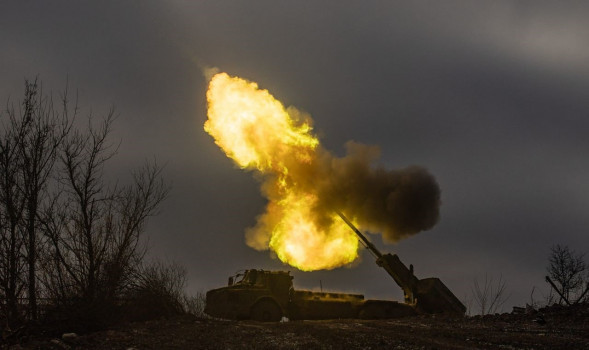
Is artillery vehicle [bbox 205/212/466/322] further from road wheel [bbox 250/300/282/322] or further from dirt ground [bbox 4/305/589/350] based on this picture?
dirt ground [bbox 4/305/589/350]

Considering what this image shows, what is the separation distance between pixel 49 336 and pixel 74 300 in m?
2.02

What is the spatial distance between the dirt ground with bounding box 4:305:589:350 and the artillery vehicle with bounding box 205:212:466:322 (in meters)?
3.10

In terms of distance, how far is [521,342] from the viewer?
14211 millimetres

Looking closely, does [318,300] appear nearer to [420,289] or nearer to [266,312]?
[266,312]

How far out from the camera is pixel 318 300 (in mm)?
24969

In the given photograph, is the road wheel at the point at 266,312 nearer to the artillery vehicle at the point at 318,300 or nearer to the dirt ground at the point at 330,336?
the artillery vehicle at the point at 318,300

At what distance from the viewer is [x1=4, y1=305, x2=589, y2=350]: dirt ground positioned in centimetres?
1368

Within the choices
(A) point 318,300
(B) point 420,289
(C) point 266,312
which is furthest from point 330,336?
(B) point 420,289

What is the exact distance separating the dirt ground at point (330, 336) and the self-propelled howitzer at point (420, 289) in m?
5.88

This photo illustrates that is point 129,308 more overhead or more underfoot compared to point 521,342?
more overhead

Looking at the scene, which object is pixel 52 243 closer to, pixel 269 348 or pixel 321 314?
pixel 269 348

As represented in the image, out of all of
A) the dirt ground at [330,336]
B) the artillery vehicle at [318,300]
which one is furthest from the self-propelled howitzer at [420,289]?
the dirt ground at [330,336]

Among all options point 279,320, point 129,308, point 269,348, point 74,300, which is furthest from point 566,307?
point 74,300

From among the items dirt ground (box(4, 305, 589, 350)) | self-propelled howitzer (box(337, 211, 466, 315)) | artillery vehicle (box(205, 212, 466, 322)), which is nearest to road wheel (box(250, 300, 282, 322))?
artillery vehicle (box(205, 212, 466, 322))
